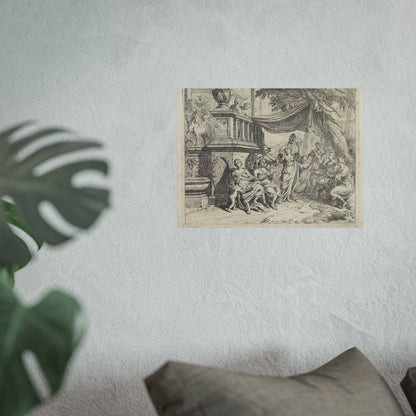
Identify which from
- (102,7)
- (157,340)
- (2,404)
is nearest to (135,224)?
(157,340)

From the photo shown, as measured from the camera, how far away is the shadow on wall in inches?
49.1

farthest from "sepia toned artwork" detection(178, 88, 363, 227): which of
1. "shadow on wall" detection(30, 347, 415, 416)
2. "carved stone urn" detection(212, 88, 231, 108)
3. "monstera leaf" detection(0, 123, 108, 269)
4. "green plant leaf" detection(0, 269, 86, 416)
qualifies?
"green plant leaf" detection(0, 269, 86, 416)

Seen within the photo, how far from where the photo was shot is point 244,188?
1.27 metres

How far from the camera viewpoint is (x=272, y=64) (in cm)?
127

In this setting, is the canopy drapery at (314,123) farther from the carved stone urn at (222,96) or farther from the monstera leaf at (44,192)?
the monstera leaf at (44,192)

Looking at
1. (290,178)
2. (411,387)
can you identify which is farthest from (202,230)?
(411,387)

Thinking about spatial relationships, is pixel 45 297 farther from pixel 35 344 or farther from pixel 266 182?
pixel 266 182

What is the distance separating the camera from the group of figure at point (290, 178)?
1.28 m

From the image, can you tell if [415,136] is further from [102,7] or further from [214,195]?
[102,7]

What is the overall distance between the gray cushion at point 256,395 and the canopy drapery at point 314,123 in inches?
26.0

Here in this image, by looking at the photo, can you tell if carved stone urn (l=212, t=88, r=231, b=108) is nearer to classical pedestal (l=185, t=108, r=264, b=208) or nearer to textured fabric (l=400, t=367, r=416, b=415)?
classical pedestal (l=185, t=108, r=264, b=208)

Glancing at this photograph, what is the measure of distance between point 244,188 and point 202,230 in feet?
0.60

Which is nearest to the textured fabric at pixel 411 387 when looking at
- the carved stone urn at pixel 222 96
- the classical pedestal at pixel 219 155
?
the classical pedestal at pixel 219 155

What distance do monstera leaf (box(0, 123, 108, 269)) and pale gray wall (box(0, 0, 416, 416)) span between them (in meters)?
0.65
